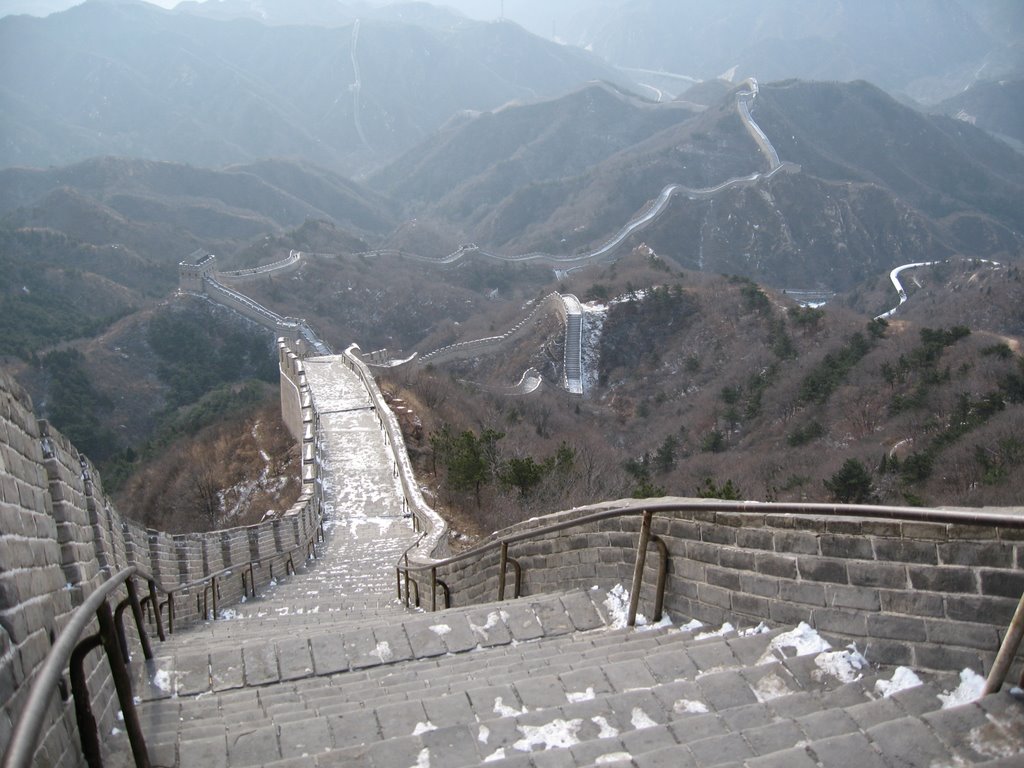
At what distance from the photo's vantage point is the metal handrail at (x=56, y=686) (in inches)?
82.8

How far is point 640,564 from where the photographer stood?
17.1ft

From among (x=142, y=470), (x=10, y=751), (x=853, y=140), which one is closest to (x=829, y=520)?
(x=10, y=751)

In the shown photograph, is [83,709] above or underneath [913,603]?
above

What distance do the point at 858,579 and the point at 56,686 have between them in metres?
3.40

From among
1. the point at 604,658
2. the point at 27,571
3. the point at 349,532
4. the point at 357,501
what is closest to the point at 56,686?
the point at 27,571

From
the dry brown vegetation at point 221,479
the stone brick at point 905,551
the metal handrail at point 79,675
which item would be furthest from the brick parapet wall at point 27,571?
the dry brown vegetation at point 221,479

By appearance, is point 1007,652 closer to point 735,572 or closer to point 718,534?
point 735,572

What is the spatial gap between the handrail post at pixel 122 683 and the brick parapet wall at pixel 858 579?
3.05 meters

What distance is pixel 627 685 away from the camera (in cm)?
395

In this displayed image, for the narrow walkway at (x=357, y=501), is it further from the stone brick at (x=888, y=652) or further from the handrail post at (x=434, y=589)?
the stone brick at (x=888, y=652)

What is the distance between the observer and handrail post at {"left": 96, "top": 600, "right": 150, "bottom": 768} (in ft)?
10.3

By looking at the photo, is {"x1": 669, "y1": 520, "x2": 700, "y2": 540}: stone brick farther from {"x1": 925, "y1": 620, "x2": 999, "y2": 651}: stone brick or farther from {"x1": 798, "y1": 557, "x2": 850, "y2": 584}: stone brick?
{"x1": 925, "y1": 620, "x2": 999, "y2": 651}: stone brick

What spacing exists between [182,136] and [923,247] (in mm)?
140056

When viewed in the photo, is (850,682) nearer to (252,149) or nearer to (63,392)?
(63,392)
